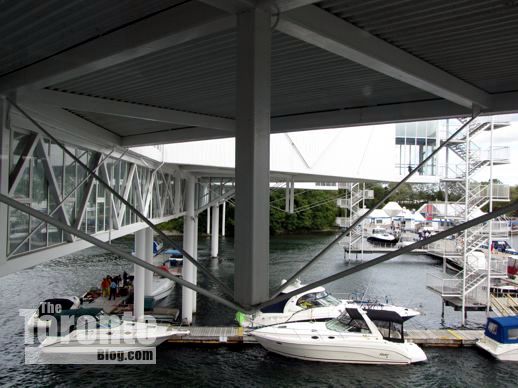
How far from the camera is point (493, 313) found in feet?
56.1

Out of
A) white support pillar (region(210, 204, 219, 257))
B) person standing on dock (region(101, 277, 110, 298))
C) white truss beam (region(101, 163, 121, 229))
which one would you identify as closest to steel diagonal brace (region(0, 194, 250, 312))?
white truss beam (region(101, 163, 121, 229))

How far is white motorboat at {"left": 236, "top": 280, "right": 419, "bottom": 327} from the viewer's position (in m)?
15.1

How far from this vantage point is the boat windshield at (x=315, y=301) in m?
15.9

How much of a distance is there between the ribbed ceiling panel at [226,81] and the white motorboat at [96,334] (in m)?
8.69

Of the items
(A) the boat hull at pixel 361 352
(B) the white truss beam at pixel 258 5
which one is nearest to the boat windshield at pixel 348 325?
(A) the boat hull at pixel 361 352

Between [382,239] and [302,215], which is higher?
[302,215]

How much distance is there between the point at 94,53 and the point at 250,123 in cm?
189

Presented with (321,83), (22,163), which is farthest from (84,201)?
(321,83)

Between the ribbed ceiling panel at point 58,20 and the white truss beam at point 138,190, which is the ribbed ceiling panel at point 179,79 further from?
the white truss beam at point 138,190

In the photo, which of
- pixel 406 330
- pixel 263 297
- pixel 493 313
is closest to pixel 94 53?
pixel 263 297

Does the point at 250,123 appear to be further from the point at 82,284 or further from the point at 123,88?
the point at 82,284

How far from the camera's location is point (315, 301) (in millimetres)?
16125

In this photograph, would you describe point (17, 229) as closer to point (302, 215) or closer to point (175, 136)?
point (175, 136)

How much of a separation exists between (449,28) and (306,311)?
12800 millimetres
